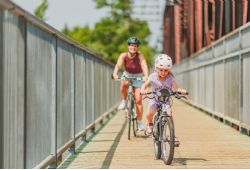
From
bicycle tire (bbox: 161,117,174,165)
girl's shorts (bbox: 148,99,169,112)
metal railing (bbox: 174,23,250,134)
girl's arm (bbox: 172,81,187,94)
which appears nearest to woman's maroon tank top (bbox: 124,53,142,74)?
metal railing (bbox: 174,23,250,134)

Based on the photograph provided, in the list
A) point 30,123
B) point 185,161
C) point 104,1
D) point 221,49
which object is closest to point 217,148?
point 185,161

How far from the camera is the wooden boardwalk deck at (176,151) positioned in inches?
316

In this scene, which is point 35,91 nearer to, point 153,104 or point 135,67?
point 153,104

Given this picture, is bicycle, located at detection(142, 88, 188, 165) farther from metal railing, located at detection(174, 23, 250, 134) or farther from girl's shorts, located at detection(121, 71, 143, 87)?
metal railing, located at detection(174, 23, 250, 134)

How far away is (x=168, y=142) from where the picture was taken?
7.88 metres

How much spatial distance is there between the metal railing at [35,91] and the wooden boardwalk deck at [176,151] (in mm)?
414

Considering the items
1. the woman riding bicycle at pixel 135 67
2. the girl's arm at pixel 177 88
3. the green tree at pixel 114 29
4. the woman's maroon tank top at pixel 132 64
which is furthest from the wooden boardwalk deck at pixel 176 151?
the green tree at pixel 114 29

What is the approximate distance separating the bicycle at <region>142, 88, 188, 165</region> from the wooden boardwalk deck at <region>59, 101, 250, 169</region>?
13 cm

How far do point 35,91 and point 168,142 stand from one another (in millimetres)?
2202

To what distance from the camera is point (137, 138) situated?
Result: 37.6 feet

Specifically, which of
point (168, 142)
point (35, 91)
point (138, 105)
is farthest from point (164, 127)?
point (138, 105)

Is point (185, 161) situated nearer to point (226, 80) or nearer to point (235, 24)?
point (226, 80)

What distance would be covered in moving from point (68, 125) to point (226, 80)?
634 cm

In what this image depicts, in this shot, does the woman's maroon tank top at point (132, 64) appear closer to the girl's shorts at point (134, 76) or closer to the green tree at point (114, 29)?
the girl's shorts at point (134, 76)
